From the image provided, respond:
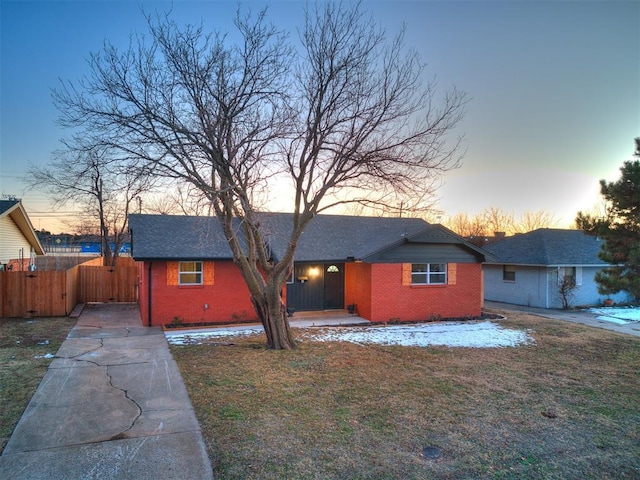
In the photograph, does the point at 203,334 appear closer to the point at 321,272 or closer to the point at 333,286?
the point at 321,272

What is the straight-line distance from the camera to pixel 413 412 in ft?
19.2

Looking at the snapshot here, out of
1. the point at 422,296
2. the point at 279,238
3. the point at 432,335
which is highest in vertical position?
the point at 279,238

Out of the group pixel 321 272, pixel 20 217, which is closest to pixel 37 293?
pixel 20 217

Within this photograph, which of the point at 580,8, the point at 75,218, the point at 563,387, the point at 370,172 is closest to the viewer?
the point at 563,387

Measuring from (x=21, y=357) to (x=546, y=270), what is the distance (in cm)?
2105

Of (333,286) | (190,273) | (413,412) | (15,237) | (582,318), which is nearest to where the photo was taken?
(413,412)

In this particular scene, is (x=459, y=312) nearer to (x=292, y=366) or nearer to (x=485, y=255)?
(x=485, y=255)

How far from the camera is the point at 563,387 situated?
725 cm

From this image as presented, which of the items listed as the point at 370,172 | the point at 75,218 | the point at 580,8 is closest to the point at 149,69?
the point at 370,172

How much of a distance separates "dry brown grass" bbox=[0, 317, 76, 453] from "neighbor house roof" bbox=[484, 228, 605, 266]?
17.9 metres

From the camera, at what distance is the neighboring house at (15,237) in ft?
55.6

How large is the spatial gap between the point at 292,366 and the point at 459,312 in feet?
32.4

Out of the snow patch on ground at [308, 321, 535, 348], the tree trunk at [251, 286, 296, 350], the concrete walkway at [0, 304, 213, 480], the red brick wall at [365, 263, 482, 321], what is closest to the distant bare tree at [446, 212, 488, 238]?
the red brick wall at [365, 263, 482, 321]

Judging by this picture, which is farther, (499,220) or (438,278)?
(499,220)
